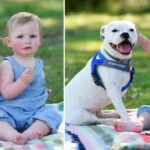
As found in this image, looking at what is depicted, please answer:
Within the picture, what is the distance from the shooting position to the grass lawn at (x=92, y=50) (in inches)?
77.0

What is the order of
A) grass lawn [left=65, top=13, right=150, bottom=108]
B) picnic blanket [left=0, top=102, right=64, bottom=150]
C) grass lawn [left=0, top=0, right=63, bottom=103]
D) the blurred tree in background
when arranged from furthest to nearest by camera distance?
the blurred tree in background < grass lawn [left=65, top=13, right=150, bottom=108] < grass lawn [left=0, top=0, right=63, bottom=103] < picnic blanket [left=0, top=102, right=64, bottom=150]

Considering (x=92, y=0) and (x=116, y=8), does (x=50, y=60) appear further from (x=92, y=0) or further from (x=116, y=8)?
(x=92, y=0)

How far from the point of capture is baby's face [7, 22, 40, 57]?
5.27 feet

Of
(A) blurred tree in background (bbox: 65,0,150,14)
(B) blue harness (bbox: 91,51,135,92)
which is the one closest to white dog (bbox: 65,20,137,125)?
(B) blue harness (bbox: 91,51,135,92)

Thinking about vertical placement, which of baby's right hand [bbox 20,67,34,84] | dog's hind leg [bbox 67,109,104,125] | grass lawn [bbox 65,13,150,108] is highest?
baby's right hand [bbox 20,67,34,84]

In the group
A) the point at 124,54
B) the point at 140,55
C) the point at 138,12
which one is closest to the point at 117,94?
the point at 124,54

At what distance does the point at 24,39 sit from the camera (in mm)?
1607

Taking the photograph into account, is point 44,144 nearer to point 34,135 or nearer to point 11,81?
point 34,135

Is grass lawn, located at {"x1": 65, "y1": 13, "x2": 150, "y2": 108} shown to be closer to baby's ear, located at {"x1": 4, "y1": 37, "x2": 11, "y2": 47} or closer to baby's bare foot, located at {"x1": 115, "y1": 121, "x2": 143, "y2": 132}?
baby's bare foot, located at {"x1": 115, "y1": 121, "x2": 143, "y2": 132}

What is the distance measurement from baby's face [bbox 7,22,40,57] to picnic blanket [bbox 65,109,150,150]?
293mm

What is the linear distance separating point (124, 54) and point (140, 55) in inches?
29.2

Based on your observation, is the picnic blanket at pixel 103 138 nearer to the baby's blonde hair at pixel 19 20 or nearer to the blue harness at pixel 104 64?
the blue harness at pixel 104 64

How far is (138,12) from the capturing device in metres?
3.78

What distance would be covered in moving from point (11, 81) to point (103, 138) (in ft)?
1.11
